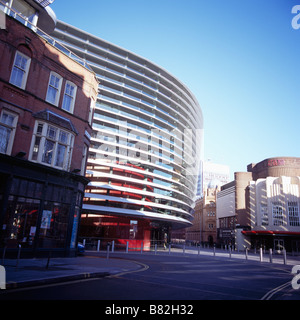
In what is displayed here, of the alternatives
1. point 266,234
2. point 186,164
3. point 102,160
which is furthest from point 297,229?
point 102,160

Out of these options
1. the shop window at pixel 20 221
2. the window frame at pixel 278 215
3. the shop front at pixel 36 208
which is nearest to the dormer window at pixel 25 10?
the shop front at pixel 36 208

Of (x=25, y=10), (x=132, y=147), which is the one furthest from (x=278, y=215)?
(x=25, y=10)

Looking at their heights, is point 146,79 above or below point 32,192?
above

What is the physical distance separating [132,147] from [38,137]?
24690mm

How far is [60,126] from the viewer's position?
17.0 meters

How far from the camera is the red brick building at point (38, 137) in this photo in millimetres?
14406

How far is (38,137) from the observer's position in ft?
52.6

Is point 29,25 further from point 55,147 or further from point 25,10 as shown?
point 55,147

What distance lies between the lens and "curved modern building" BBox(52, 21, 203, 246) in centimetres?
3850

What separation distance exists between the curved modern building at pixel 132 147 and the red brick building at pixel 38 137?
60.4 ft

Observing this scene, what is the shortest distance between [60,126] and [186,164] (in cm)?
3715

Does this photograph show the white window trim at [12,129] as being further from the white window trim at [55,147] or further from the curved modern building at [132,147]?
the curved modern building at [132,147]
